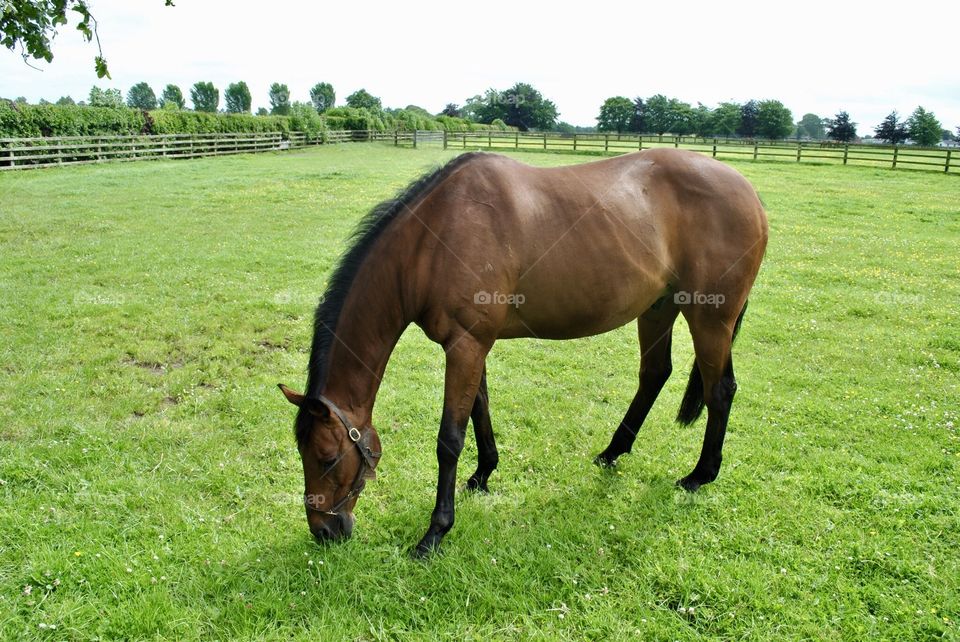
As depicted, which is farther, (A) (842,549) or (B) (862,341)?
(B) (862,341)

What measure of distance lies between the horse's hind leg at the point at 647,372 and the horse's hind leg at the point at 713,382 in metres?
0.36

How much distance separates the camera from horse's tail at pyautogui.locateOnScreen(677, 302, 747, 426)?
4203 mm

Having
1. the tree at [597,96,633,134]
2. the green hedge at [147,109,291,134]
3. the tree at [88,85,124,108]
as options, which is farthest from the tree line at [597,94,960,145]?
the tree at [88,85,124,108]

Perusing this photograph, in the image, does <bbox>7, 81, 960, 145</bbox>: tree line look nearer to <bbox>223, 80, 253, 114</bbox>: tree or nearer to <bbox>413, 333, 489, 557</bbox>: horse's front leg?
<bbox>223, 80, 253, 114</bbox>: tree

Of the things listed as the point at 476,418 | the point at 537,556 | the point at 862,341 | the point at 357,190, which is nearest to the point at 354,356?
the point at 476,418

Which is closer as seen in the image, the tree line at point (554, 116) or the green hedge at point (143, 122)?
the green hedge at point (143, 122)

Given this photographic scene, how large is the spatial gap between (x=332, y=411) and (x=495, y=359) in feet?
10.8

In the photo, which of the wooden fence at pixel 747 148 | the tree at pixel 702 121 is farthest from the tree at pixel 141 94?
the tree at pixel 702 121

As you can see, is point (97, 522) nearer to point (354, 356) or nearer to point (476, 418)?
point (354, 356)

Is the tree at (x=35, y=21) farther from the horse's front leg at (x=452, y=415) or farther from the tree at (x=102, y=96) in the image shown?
the tree at (x=102, y=96)

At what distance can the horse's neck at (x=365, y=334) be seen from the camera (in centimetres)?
312

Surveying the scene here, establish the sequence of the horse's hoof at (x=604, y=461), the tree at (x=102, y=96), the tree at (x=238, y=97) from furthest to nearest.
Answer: the tree at (x=238, y=97) < the tree at (x=102, y=96) < the horse's hoof at (x=604, y=461)

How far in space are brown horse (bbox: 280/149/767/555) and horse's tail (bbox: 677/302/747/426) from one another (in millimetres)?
43

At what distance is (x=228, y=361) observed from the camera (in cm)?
575
